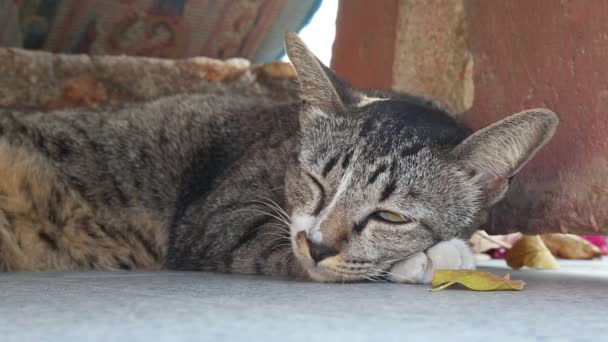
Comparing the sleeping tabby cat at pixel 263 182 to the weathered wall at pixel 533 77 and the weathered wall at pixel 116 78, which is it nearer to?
the weathered wall at pixel 533 77

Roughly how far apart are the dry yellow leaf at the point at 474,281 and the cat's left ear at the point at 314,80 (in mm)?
722

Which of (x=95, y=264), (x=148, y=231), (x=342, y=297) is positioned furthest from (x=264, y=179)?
(x=342, y=297)

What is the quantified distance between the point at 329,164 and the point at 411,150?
10.2 inches

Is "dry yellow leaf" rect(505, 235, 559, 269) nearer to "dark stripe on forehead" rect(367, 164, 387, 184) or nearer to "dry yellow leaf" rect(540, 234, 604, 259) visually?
"dry yellow leaf" rect(540, 234, 604, 259)

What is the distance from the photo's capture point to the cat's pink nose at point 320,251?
1.90 m

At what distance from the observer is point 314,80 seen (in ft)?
7.72

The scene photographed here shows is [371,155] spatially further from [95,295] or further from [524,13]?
[95,295]

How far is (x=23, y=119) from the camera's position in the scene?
2811mm

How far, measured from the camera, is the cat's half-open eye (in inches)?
78.5

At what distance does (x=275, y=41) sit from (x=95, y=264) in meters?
2.24

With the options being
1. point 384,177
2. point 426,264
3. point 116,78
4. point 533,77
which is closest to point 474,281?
point 426,264

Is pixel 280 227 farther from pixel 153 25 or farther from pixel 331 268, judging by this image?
pixel 153 25

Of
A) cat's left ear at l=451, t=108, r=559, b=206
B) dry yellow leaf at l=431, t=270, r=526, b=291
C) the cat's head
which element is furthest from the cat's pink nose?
cat's left ear at l=451, t=108, r=559, b=206

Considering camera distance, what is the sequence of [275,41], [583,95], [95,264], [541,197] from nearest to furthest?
[583,95], [541,197], [95,264], [275,41]
